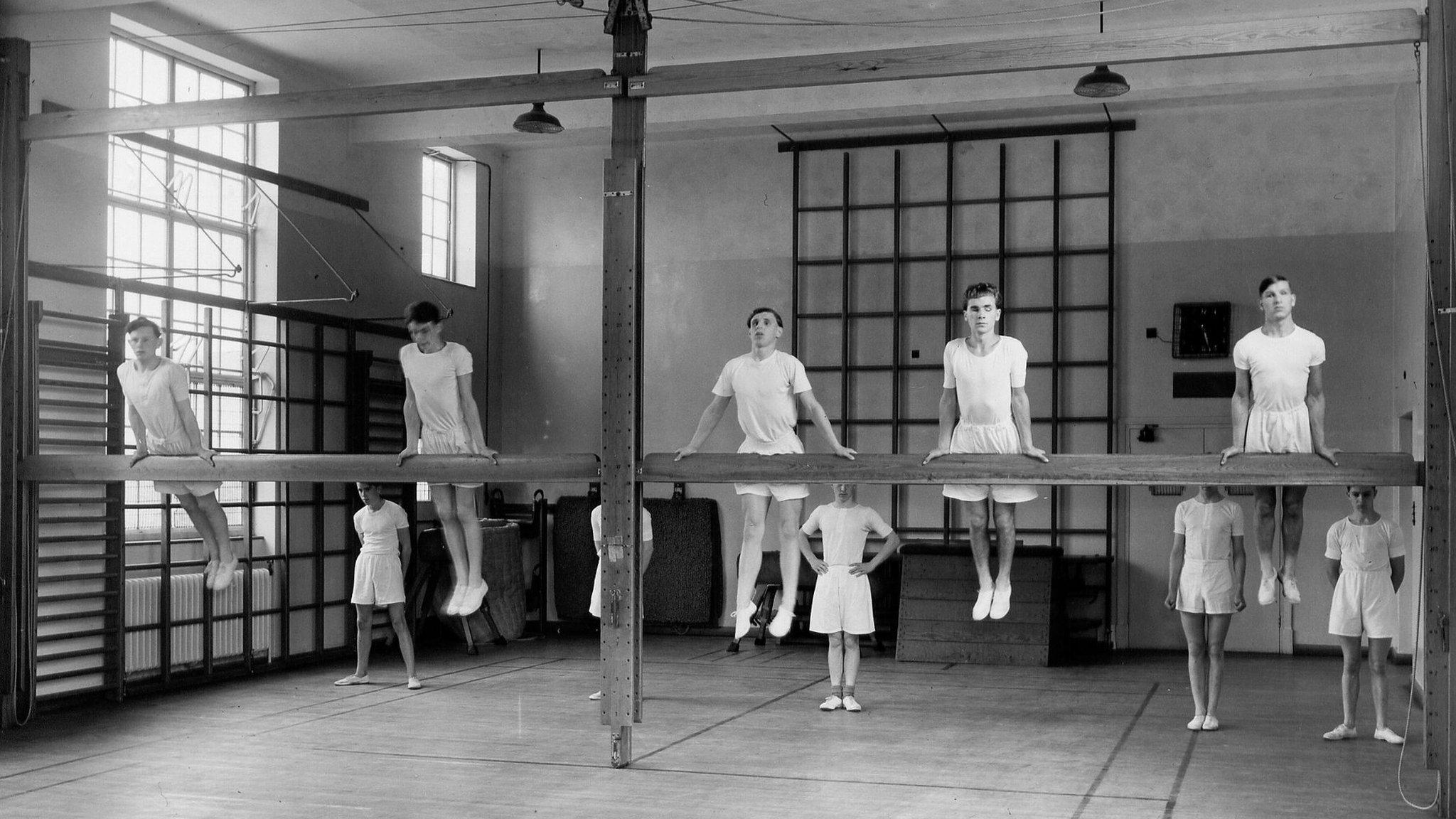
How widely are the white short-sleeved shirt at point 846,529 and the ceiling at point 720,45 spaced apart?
4642mm

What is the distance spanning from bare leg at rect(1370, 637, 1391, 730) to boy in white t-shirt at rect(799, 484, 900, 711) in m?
3.63

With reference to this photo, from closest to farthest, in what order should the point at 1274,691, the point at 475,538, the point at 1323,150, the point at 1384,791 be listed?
the point at 1384,791 → the point at 475,538 → the point at 1274,691 → the point at 1323,150

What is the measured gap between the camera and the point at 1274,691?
39.8 ft

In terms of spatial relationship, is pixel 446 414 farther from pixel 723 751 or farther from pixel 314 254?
pixel 314 254

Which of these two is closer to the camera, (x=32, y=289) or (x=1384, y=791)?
(x=1384, y=791)

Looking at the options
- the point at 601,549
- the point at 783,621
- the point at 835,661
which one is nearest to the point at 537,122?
the point at 601,549

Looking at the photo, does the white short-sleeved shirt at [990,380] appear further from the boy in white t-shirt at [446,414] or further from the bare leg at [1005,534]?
the boy in white t-shirt at [446,414]

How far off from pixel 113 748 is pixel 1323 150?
13.3 metres

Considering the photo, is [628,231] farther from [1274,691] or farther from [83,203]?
[1274,691]

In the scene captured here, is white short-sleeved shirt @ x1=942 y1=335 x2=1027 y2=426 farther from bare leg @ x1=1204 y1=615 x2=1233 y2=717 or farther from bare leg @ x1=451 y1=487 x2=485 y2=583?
bare leg @ x1=451 y1=487 x2=485 y2=583

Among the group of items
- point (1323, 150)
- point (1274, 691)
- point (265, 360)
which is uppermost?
point (1323, 150)

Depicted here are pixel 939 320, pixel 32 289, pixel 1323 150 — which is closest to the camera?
pixel 32 289

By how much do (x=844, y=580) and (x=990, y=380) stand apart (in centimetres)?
308

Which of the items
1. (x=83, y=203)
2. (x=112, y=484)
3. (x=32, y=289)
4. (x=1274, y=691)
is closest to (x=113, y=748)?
(x=112, y=484)
